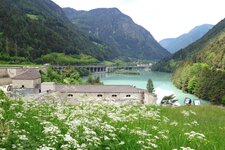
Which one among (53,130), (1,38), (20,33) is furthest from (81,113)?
(20,33)

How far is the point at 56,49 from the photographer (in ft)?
655

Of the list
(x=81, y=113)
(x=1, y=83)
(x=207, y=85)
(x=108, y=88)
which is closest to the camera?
(x=81, y=113)

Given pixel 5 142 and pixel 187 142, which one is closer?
pixel 5 142

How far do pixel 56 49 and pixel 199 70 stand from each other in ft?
321

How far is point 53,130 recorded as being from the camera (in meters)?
6.36

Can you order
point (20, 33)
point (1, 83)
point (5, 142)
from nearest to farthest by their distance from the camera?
point (5, 142)
point (1, 83)
point (20, 33)

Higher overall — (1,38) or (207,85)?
(1,38)

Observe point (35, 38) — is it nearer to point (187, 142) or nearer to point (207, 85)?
point (207, 85)

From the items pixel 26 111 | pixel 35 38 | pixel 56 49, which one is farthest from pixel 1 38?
pixel 26 111

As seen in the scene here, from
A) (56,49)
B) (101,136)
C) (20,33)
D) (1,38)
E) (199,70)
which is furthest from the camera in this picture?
(56,49)

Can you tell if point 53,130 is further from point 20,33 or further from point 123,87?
point 20,33

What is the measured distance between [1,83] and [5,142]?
6968cm

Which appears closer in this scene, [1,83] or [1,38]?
[1,83]

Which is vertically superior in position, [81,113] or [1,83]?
[81,113]
